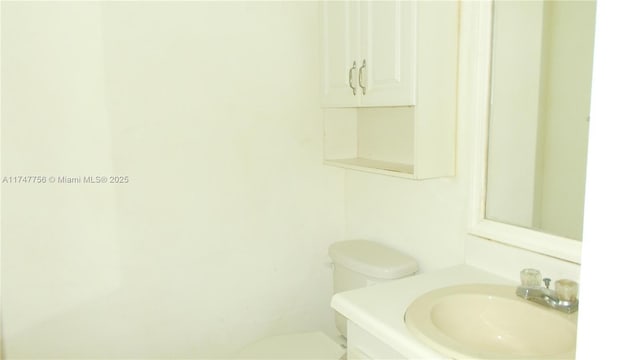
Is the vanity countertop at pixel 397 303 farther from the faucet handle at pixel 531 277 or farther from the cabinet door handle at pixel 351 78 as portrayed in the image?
the cabinet door handle at pixel 351 78

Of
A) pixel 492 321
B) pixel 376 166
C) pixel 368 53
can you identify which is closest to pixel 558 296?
pixel 492 321

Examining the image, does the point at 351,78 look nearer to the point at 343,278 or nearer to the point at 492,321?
the point at 343,278

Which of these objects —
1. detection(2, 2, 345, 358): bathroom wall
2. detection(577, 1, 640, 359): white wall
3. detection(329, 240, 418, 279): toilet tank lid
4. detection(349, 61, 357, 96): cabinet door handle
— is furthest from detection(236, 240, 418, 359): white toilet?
detection(577, 1, 640, 359): white wall

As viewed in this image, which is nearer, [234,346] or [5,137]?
[5,137]

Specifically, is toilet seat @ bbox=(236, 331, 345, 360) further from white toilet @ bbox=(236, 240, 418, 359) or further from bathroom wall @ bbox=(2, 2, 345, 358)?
bathroom wall @ bbox=(2, 2, 345, 358)

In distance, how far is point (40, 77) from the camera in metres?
1.60

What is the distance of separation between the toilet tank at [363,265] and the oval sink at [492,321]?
1.15ft

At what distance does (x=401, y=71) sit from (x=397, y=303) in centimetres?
69

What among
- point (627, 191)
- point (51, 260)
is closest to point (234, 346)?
point (51, 260)

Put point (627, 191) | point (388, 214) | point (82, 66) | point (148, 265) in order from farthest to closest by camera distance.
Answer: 1. point (388, 214)
2. point (148, 265)
3. point (82, 66)
4. point (627, 191)

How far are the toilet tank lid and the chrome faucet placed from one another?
51 cm

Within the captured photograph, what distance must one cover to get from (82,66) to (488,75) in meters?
1.29

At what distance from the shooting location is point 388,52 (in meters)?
1.57

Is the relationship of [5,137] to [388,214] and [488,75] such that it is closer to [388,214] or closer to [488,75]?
[388,214]
